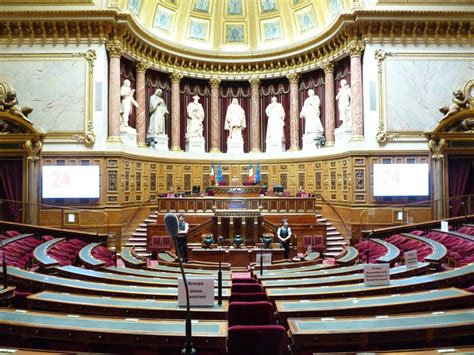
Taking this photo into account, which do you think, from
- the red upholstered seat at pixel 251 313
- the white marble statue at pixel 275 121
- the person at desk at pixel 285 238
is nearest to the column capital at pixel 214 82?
the white marble statue at pixel 275 121

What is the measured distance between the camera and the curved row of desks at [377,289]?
5.74m

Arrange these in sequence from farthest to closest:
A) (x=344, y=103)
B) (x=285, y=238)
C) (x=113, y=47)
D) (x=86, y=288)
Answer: (x=344, y=103) < (x=113, y=47) < (x=285, y=238) < (x=86, y=288)

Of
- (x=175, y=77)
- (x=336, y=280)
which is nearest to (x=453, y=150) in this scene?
(x=336, y=280)

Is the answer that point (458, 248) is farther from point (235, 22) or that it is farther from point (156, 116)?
point (235, 22)

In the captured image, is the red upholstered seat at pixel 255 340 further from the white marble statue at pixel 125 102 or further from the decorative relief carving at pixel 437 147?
the white marble statue at pixel 125 102

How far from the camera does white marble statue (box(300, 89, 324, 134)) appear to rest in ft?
72.9

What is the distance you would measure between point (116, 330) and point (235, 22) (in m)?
22.9

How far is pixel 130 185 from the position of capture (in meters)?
19.0

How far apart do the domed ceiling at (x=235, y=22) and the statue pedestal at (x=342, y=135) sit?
5.59 meters

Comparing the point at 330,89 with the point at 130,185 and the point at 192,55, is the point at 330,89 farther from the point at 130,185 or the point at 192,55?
the point at 130,185

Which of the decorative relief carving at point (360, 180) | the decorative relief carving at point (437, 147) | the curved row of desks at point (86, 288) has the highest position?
the decorative relief carving at point (437, 147)

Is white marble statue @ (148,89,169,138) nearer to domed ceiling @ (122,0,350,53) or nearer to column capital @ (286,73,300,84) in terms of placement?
domed ceiling @ (122,0,350,53)

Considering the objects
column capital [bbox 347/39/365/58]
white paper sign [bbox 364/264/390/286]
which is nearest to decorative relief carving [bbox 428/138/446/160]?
column capital [bbox 347/39/365/58]

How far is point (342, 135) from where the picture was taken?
65.0 ft
